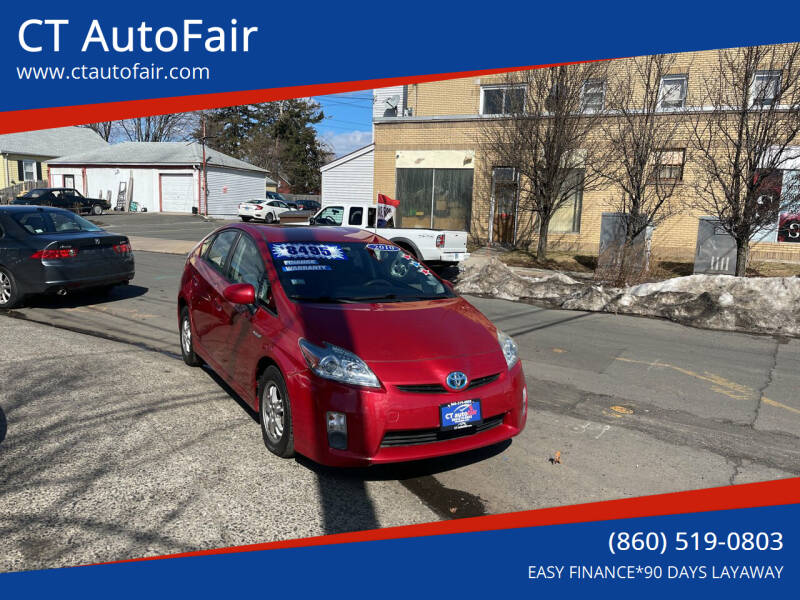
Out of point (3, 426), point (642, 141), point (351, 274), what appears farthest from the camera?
point (642, 141)

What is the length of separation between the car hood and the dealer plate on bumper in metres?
0.34

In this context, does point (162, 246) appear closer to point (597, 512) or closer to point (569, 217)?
point (569, 217)

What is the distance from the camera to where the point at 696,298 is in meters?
10.4

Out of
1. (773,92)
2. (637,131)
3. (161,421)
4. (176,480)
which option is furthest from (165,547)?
(637,131)

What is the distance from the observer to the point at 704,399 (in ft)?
20.1

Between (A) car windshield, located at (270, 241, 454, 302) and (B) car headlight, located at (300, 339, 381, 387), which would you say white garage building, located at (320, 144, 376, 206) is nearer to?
(A) car windshield, located at (270, 241, 454, 302)

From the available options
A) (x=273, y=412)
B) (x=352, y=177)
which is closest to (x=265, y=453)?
(x=273, y=412)

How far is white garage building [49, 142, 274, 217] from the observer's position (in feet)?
138

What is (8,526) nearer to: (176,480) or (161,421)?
(176,480)

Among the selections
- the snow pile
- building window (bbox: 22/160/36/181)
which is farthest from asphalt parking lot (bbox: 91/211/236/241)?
the snow pile

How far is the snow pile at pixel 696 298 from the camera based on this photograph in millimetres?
9812

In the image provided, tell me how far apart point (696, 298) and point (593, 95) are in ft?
32.7

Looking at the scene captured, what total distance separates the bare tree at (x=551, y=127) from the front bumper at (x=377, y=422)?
1508 centimetres

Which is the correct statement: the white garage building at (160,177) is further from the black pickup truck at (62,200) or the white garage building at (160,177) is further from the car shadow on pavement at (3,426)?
the car shadow on pavement at (3,426)
